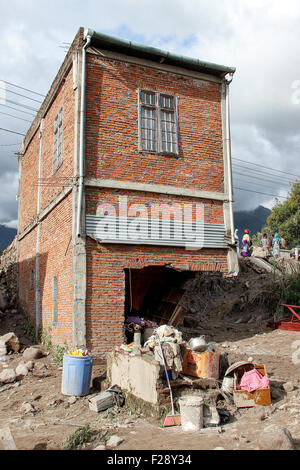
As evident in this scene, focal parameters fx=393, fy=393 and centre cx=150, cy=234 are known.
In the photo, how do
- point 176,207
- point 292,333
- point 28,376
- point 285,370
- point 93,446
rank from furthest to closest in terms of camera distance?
point 292,333 < point 176,207 < point 28,376 < point 285,370 < point 93,446

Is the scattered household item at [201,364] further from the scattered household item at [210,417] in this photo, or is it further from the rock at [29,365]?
the rock at [29,365]

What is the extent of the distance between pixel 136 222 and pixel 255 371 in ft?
15.6

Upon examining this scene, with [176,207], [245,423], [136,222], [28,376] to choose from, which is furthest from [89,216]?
[245,423]

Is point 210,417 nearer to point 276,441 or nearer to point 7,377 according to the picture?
point 276,441

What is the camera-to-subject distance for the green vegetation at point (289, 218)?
1415 inches

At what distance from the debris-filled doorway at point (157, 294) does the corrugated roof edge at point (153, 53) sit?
238 inches

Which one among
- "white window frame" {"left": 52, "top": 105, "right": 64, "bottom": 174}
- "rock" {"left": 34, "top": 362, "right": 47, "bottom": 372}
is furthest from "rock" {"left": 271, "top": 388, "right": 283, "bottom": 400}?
"white window frame" {"left": 52, "top": 105, "right": 64, "bottom": 174}

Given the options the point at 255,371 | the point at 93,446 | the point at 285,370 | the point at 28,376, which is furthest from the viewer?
the point at 28,376

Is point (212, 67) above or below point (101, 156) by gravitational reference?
above

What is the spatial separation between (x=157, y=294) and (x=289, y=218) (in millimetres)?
27435

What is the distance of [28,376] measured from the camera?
31.1ft

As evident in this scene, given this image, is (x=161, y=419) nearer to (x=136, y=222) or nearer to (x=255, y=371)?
(x=255, y=371)

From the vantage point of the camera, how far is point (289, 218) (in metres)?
36.9

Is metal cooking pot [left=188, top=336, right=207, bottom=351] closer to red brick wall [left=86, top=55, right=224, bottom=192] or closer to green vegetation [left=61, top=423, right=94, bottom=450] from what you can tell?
green vegetation [left=61, top=423, right=94, bottom=450]
